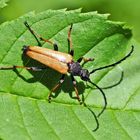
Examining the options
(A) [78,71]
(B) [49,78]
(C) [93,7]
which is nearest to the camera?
(B) [49,78]

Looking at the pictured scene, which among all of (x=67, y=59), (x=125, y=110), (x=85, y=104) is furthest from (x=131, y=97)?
(x=67, y=59)

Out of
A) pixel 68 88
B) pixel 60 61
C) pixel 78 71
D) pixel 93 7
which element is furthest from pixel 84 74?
pixel 93 7

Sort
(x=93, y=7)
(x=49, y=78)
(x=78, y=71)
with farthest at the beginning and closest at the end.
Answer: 1. (x=93, y=7)
2. (x=78, y=71)
3. (x=49, y=78)

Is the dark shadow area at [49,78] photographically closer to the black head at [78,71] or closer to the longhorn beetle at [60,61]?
the longhorn beetle at [60,61]

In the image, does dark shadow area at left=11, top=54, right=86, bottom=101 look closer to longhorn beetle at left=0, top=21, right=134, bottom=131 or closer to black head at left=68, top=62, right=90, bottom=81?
longhorn beetle at left=0, top=21, right=134, bottom=131

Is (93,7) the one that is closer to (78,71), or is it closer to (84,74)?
(78,71)

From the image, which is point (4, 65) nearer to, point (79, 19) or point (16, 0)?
point (79, 19)

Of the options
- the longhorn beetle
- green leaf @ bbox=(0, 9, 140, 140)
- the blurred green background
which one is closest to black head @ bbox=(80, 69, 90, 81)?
the longhorn beetle
